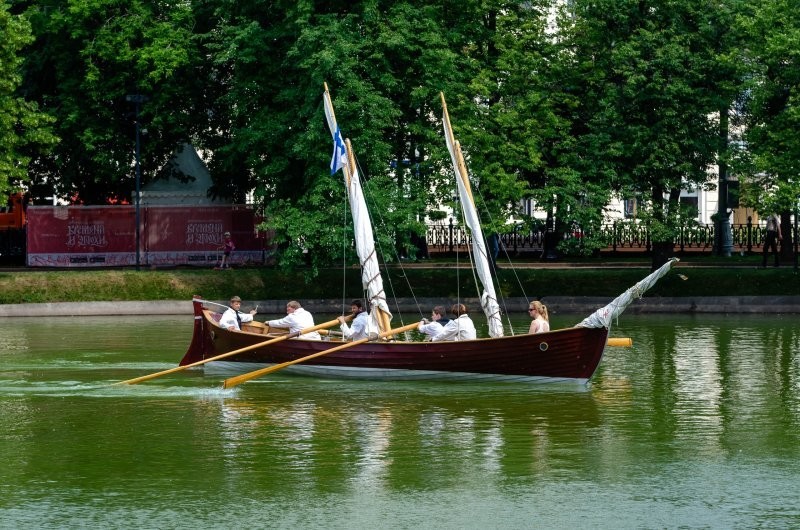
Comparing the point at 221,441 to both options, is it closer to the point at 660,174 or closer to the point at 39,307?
the point at 39,307

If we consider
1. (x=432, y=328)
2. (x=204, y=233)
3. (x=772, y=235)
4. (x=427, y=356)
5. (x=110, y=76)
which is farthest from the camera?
(x=204, y=233)

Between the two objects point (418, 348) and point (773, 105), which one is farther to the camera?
point (773, 105)

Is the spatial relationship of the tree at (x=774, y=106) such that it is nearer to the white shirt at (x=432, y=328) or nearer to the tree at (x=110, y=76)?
the tree at (x=110, y=76)

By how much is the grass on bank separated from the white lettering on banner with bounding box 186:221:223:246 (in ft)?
20.1

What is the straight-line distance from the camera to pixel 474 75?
5600 centimetres

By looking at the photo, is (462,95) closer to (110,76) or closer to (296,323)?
(110,76)

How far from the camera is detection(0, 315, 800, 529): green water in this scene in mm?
19234

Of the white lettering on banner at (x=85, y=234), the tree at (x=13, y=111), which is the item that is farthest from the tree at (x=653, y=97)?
the white lettering on banner at (x=85, y=234)

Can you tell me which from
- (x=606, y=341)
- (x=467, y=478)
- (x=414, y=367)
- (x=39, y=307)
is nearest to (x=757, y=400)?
(x=606, y=341)

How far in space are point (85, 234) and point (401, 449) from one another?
41251 millimetres

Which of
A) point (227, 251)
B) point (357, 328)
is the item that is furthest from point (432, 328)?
point (227, 251)

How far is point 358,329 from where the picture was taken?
34.2 metres

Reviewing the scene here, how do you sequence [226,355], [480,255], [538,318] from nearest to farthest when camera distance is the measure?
[538,318]
[226,355]
[480,255]

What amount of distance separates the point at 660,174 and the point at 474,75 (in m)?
7.93
